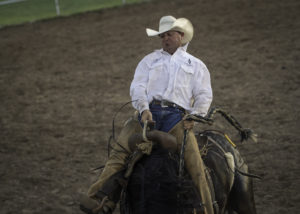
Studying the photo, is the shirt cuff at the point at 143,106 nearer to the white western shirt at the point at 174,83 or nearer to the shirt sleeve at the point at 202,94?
the white western shirt at the point at 174,83

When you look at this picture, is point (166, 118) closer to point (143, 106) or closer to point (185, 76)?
point (143, 106)

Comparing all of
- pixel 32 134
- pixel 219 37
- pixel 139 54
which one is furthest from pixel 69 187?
pixel 219 37

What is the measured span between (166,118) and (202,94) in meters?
0.45

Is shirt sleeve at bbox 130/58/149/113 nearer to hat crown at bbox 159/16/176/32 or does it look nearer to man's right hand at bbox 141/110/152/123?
man's right hand at bbox 141/110/152/123

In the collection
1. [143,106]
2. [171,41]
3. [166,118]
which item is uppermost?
[171,41]

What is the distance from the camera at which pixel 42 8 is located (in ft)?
60.1

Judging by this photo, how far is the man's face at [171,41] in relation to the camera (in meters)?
4.75

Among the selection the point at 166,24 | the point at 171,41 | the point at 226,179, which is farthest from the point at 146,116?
the point at 226,179

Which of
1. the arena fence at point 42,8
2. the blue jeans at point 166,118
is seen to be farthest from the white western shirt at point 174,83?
the arena fence at point 42,8

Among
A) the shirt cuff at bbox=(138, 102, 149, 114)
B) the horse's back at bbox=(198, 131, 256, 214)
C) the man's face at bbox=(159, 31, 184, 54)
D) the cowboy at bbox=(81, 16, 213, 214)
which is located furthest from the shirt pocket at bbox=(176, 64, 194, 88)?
the horse's back at bbox=(198, 131, 256, 214)

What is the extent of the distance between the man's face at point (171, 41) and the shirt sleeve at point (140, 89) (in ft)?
0.98

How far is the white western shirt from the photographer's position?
452 cm

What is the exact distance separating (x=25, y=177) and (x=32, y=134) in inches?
63.7

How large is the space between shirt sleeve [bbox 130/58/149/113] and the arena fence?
1286cm
